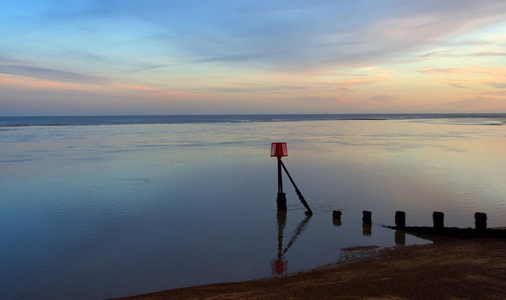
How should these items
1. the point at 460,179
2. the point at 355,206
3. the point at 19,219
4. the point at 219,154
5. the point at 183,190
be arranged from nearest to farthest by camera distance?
1. the point at 19,219
2. the point at 355,206
3. the point at 183,190
4. the point at 460,179
5. the point at 219,154

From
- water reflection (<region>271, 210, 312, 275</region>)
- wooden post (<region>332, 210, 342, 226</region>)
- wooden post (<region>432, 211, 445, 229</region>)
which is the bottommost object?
water reflection (<region>271, 210, 312, 275</region>)

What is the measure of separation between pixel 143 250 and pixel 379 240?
837 cm

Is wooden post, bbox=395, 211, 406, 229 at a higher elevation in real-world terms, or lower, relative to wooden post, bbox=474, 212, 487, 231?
lower

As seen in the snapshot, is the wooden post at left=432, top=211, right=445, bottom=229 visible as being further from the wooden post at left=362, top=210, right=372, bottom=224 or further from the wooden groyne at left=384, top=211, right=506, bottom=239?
the wooden post at left=362, top=210, right=372, bottom=224

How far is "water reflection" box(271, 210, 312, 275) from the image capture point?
10852 mm

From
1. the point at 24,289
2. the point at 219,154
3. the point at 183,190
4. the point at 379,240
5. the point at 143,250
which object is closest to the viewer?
the point at 24,289

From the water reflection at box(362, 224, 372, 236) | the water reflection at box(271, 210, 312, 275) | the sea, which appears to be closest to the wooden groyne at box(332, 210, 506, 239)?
the water reflection at box(362, 224, 372, 236)

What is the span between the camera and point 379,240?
13.2m

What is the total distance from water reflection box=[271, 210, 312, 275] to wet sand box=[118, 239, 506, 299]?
2.63ft

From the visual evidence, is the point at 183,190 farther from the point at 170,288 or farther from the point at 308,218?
the point at 170,288

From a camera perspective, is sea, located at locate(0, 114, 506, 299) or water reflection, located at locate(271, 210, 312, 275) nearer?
sea, located at locate(0, 114, 506, 299)

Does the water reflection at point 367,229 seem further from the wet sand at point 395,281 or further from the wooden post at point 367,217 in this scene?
the wet sand at point 395,281

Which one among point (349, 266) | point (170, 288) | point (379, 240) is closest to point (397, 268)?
point (349, 266)

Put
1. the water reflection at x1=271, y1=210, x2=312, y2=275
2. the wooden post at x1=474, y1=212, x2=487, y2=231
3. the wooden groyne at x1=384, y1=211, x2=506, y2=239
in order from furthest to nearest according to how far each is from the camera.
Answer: the wooden post at x1=474, y1=212, x2=487, y2=231 → the wooden groyne at x1=384, y1=211, x2=506, y2=239 → the water reflection at x1=271, y1=210, x2=312, y2=275
